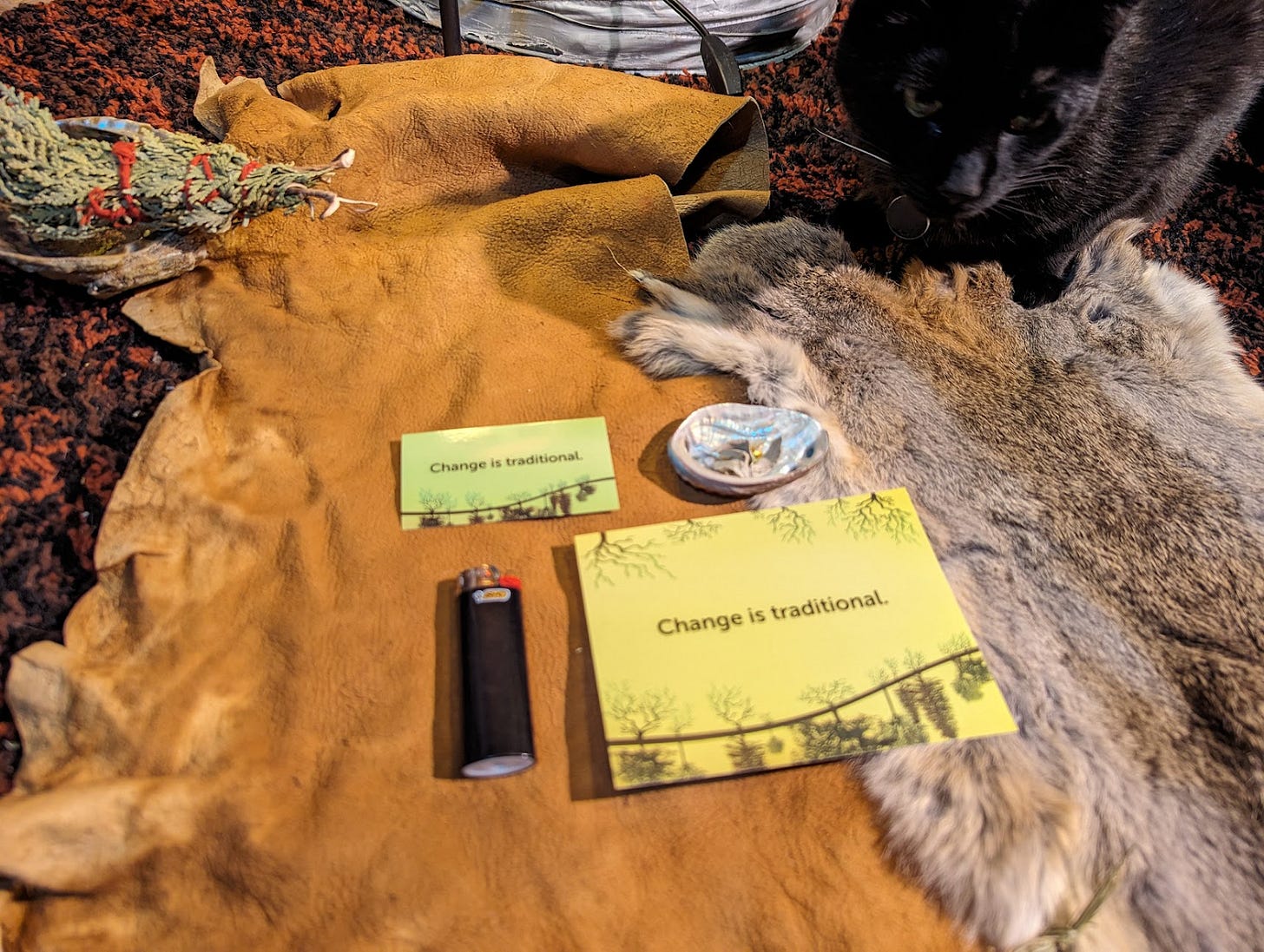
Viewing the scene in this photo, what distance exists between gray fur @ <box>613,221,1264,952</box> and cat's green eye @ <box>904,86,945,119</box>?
0.19m

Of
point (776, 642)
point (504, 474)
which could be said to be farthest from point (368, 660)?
point (776, 642)

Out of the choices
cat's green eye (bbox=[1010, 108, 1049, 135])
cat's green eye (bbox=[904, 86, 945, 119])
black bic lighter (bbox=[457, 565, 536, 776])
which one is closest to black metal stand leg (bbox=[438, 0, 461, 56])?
cat's green eye (bbox=[904, 86, 945, 119])

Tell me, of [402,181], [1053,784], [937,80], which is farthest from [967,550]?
[402,181]

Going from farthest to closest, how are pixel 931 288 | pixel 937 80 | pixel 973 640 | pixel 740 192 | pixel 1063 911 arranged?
pixel 740 192 < pixel 931 288 < pixel 937 80 < pixel 973 640 < pixel 1063 911

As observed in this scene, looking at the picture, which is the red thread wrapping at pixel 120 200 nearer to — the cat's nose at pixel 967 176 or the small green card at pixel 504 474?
the small green card at pixel 504 474

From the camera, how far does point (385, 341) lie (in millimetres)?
945

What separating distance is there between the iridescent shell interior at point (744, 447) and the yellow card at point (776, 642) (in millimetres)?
38

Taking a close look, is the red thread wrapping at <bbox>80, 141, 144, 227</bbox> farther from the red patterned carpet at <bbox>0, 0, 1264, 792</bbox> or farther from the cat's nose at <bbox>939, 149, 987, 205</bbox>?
the cat's nose at <bbox>939, 149, 987, 205</bbox>

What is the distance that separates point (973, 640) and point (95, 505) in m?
0.87

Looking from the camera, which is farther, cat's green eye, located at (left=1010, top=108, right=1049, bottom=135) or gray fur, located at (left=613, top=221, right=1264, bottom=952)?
cat's green eye, located at (left=1010, top=108, right=1049, bottom=135)

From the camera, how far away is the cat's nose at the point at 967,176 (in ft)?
2.86

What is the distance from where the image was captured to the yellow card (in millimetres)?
666

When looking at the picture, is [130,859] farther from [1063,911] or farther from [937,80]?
[937,80]

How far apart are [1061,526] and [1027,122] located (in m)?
0.44
